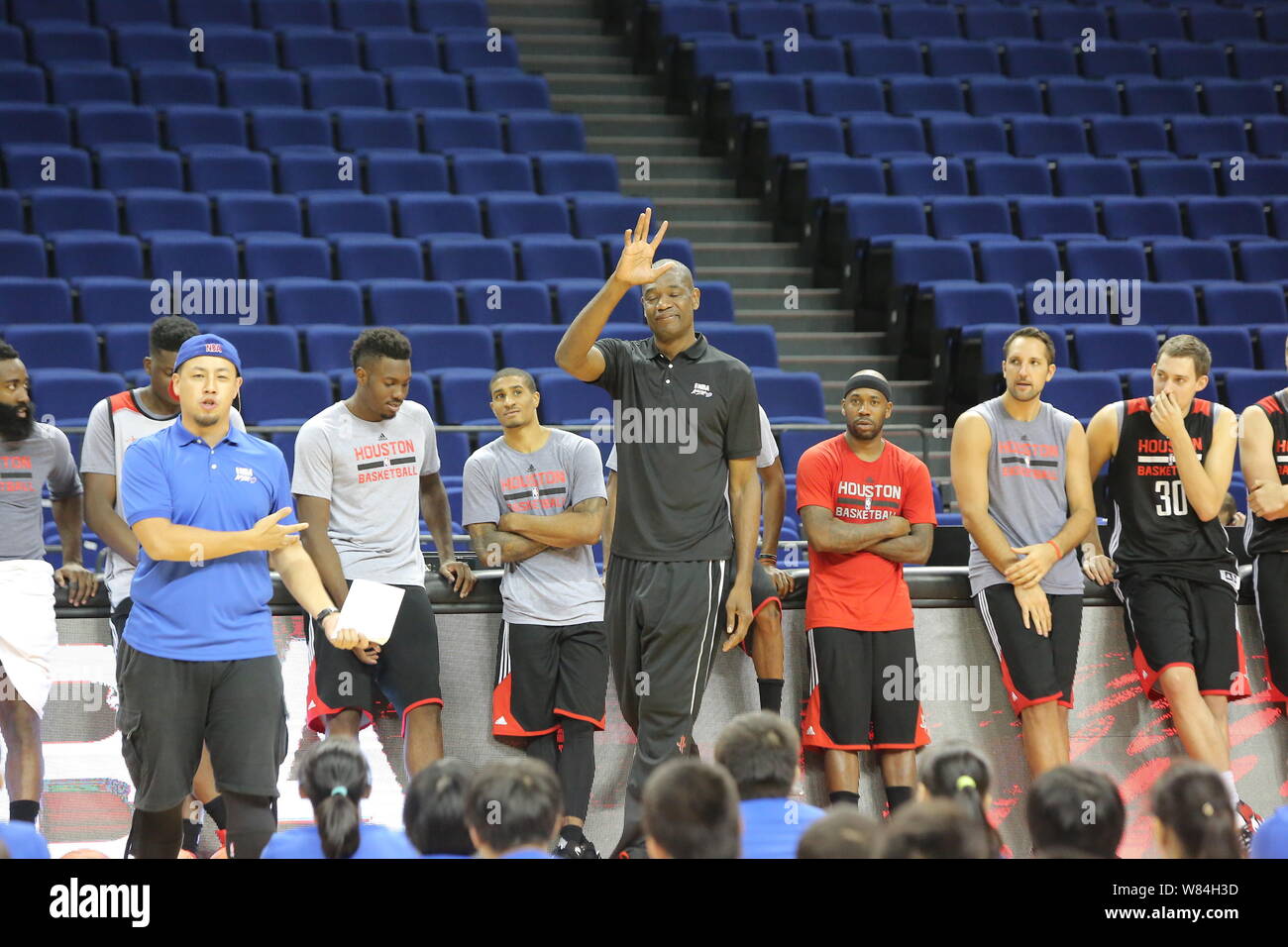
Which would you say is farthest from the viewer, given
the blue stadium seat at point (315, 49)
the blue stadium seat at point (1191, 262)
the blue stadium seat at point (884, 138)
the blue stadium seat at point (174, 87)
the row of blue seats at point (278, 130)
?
the blue stadium seat at point (315, 49)

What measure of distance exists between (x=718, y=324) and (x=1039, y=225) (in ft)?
9.21

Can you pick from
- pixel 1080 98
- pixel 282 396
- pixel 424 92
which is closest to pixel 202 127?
pixel 424 92

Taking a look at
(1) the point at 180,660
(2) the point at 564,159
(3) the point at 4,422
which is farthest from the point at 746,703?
(2) the point at 564,159

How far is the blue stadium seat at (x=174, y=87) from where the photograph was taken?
9484 mm

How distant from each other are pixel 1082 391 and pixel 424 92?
5.17 m

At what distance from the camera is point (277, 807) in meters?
4.40

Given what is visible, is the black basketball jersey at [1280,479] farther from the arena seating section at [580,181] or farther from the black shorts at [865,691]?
the arena seating section at [580,181]

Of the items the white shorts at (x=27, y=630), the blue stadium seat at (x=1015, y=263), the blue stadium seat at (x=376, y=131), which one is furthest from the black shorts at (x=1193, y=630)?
the blue stadium seat at (x=376, y=131)

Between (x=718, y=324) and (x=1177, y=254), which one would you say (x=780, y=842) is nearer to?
(x=718, y=324)

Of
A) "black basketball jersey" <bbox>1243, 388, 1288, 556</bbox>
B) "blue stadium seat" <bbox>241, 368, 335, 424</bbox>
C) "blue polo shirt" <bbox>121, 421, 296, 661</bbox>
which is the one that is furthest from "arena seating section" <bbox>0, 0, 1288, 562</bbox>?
A: "blue polo shirt" <bbox>121, 421, 296, 661</bbox>

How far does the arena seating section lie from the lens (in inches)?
299

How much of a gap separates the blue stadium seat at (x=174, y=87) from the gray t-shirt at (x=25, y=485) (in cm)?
589

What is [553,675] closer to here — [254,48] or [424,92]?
[424,92]

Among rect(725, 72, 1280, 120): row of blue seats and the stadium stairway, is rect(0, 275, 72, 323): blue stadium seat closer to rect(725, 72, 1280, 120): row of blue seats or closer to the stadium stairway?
the stadium stairway
